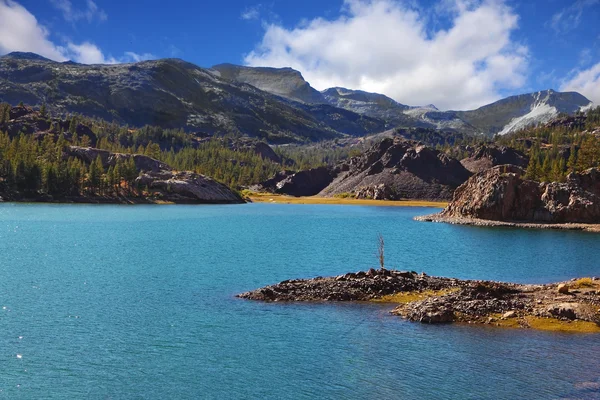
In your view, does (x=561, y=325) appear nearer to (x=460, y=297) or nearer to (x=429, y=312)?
(x=460, y=297)

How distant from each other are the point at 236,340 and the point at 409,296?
1931 centimetres

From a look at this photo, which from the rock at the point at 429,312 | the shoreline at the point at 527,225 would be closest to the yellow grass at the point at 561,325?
the rock at the point at 429,312

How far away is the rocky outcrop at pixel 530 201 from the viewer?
431 ft

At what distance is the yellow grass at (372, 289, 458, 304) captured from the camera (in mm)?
46812

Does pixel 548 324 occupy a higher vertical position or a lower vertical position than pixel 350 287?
lower

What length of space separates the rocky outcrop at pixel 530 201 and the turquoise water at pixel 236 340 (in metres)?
63.1

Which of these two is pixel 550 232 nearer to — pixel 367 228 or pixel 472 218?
pixel 472 218

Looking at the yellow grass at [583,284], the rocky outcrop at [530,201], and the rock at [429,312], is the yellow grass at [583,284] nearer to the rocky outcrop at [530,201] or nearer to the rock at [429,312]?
the rock at [429,312]

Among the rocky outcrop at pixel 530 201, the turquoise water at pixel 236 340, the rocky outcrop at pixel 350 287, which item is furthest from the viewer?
the rocky outcrop at pixel 530 201

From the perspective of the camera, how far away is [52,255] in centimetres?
6938

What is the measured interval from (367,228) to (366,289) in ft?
250

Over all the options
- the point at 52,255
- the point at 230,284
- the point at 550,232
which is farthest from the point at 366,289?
the point at 550,232

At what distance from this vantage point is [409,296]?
48.1 meters

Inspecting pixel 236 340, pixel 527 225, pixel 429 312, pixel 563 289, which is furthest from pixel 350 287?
pixel 527 225
